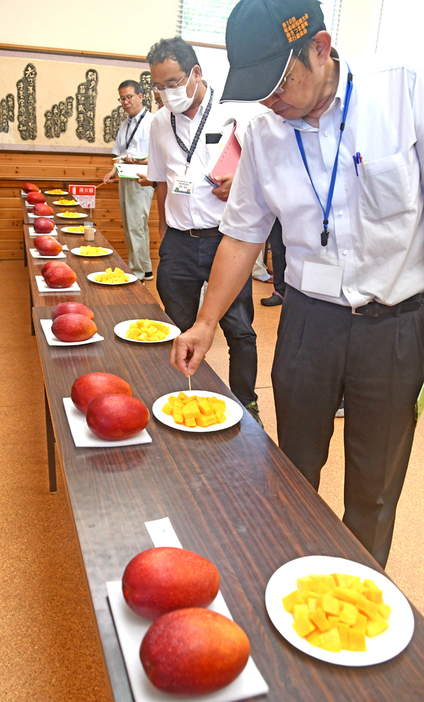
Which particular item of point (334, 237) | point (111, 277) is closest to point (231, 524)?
point (334, 237)

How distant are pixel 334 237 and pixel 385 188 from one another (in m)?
0.17

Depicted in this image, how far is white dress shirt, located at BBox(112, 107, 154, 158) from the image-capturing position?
556 cm

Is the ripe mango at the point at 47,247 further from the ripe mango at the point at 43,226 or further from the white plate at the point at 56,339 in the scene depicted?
the white plate at the point at 56,339

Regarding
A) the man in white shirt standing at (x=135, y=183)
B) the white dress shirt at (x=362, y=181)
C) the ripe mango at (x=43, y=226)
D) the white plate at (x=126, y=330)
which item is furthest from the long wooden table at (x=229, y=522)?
the man in white shirt standing at (x=135, y=183)

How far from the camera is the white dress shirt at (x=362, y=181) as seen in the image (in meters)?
1.31

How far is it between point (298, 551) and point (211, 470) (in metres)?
0.29

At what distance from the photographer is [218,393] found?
155cm

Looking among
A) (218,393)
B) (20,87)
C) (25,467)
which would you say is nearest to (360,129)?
(218,393)

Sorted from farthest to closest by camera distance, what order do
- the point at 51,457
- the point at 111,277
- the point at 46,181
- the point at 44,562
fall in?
the point at 46,181 → the point at 111,277 → the point at 51,457 → the point at 44,562

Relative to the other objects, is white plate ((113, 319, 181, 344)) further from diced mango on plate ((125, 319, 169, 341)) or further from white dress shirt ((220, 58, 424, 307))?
white dress shirt ((220, 58, 424, 307))

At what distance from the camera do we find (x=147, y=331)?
196 centimetres

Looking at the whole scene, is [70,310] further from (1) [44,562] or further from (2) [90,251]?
(2) [90,251]

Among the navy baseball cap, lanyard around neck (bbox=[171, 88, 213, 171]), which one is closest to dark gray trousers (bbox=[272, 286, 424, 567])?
the navy baseball cap

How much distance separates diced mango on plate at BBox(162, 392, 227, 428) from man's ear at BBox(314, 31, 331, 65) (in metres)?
0.82
